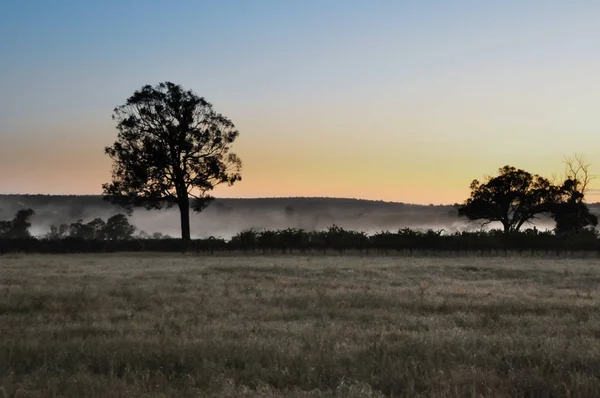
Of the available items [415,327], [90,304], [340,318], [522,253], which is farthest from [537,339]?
[522,253]

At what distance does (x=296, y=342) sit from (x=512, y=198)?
6904 cm

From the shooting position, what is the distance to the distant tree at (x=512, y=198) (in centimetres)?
7181

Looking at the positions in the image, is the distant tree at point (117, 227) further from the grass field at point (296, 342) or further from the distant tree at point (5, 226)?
the grass field at point (296, 342)

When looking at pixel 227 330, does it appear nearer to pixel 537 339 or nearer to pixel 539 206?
pixel 537 339

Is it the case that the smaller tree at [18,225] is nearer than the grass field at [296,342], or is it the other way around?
the grass field at [296,342]

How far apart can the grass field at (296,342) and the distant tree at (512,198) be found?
56841mm

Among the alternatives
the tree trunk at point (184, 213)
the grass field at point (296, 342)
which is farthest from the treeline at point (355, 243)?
the grass field at point (296, 342)

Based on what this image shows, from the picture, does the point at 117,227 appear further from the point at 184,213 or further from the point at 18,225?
the point at 184,213

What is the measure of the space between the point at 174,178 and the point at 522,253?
34147mm

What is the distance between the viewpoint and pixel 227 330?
33.0 ft

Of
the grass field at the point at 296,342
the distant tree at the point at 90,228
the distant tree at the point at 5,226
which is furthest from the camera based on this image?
the distant tree at the point at 5,226

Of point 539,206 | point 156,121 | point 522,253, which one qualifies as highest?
point 156,121

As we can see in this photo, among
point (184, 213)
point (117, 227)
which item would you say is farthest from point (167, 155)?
point (117, 227)

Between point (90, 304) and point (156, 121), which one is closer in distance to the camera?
point (90, 304)
